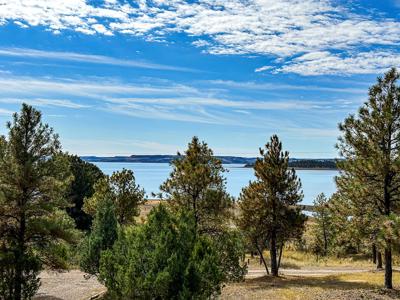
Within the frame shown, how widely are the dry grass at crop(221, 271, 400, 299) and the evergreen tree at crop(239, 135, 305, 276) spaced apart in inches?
128

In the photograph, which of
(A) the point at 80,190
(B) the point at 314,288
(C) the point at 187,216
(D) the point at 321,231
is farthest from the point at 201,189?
(D) the point at 321,231

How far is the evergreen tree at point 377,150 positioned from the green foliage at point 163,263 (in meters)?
11.1

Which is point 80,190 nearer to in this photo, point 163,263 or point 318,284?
point 318,284

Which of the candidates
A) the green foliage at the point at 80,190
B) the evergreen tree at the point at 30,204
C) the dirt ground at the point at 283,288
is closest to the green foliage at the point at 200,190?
the dirt ground at the point at 283,288

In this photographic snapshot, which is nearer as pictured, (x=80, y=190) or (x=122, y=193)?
(x=122, y=193)

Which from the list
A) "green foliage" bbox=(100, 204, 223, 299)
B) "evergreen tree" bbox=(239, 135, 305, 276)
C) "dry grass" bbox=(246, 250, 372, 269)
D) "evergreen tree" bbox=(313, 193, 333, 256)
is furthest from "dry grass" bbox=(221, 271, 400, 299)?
"evergreen tree" bbox=(313, 193, 333, 256)

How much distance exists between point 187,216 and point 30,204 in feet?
23.1

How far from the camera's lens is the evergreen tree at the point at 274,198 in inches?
1151

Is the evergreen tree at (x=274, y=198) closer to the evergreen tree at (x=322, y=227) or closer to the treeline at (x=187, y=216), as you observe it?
the treeline at (x=187, y=216)

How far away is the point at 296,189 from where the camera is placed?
29.3m

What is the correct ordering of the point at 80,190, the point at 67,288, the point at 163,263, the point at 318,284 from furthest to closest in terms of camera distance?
the point at 80,190 < the point at 67,288 < the point at 318,284 < the point at 163,263

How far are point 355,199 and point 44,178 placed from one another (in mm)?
15194

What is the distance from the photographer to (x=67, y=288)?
28266 mm

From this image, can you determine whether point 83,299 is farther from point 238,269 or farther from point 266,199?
point 266,199
